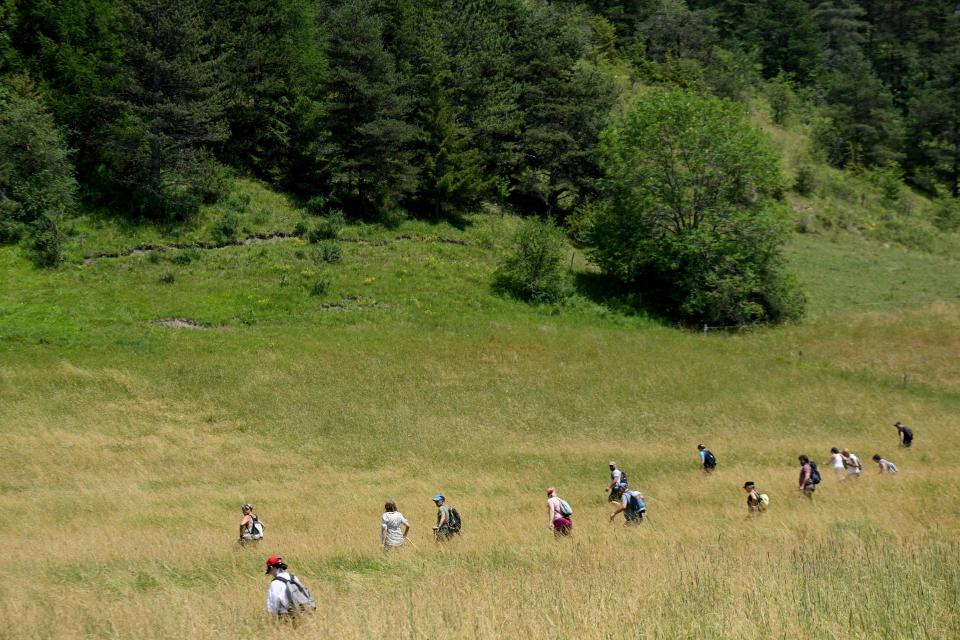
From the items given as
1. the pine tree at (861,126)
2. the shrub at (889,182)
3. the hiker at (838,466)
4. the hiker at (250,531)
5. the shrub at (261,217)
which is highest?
the pine tree at (861,126)

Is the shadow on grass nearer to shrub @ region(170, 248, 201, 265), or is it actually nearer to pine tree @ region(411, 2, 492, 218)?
pine tree @ region(411, 2, 492, 218)

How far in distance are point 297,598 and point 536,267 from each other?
3220 centimetres

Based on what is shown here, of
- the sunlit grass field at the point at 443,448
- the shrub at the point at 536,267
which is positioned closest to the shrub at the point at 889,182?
the sunlit grass field at the point at 443,448

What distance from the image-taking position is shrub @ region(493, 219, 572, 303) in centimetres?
3994

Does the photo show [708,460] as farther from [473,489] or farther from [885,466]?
[473,489]

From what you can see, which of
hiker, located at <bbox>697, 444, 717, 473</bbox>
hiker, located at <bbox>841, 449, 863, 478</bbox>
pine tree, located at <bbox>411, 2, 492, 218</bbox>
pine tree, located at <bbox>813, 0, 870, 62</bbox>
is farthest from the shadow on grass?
pine tree, located at <bbox>813, 0, 870, 62</bbox>

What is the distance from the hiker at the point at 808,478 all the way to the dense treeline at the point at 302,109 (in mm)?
24214

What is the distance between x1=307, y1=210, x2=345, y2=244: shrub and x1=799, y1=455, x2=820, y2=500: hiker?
103 feet

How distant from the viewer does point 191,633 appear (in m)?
8.13

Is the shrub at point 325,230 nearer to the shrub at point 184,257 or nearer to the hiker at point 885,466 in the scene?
the shrub at point 184,257

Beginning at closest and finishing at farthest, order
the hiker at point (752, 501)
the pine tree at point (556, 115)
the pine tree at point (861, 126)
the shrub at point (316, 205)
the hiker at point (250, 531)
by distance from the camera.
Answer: the hiker at point (250, 531) < the hiker at point (752, 501) < the shrub at point (316, 205) < the pine tree at point (556, 115) < the pine tree at point (861, 126)

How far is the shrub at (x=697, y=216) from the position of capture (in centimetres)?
4156

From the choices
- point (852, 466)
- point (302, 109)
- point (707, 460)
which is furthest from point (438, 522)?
point (302, 109)

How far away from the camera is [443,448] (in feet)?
76.3
